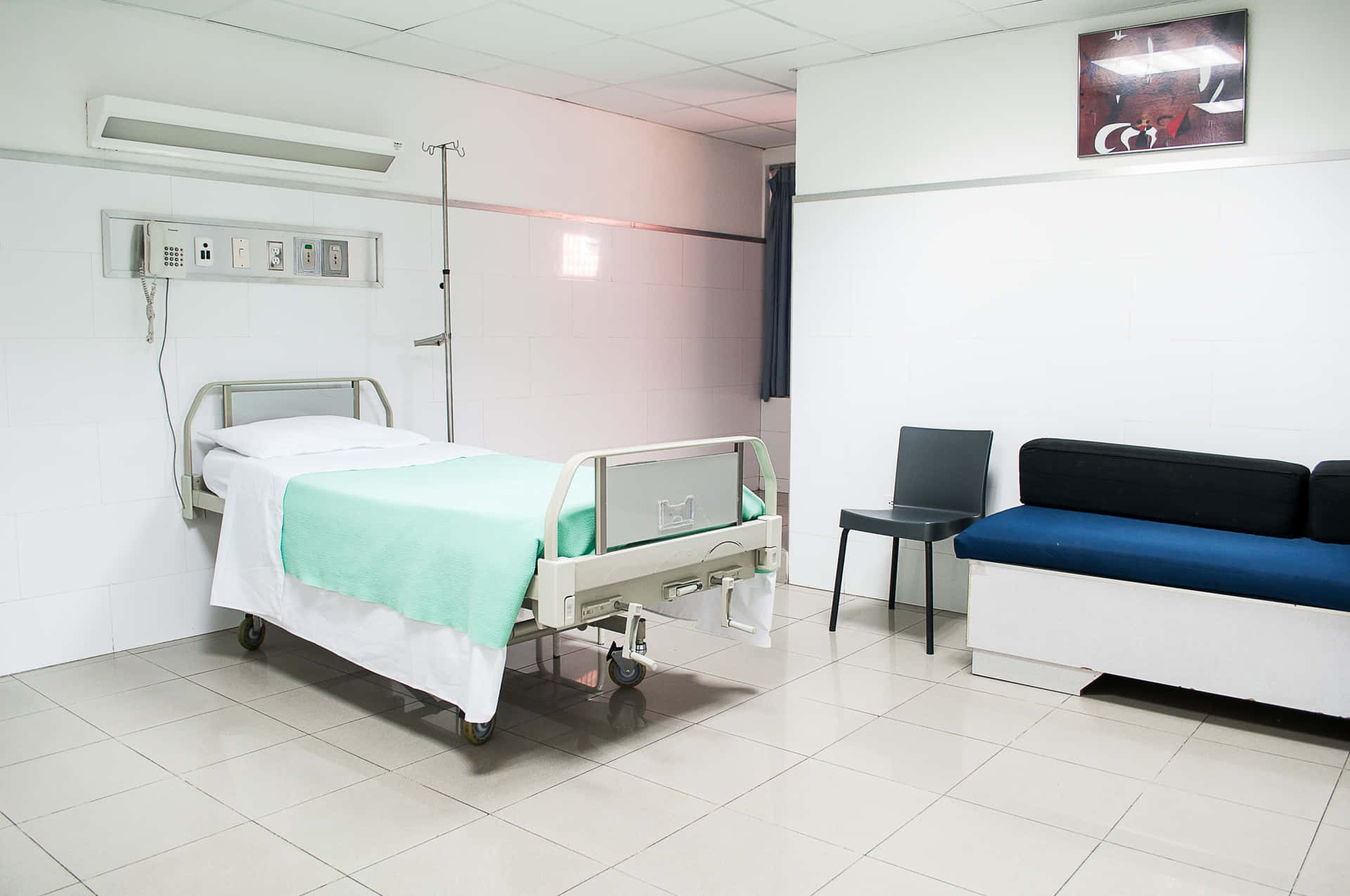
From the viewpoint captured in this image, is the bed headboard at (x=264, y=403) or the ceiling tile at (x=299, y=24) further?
the bed headboard at (x=264, y=403)

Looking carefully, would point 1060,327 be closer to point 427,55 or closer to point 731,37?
point 731,37

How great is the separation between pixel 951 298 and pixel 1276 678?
210cm

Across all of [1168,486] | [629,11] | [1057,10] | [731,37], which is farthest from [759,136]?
[1168,486]

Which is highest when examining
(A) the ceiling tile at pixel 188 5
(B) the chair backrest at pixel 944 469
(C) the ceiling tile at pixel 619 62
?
(C) the ceiling tile at pixel 619 62

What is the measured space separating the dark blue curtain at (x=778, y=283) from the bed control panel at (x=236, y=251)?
3.24m

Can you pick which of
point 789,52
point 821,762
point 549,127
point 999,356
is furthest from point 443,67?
point 821,762

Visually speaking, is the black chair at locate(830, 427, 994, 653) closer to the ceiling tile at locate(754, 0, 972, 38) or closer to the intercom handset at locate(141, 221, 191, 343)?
the ceiling tile at locate(754, 0, 972, 38)

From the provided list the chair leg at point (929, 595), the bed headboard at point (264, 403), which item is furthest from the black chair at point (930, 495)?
the bed headboard at point (264, 403)

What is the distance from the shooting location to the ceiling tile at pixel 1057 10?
13.1 feet

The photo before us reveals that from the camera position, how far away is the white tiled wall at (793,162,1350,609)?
379 centimetres

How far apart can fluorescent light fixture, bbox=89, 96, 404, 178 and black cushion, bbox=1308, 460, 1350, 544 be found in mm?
3968

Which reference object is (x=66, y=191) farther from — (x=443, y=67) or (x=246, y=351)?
(x=443, y=67)

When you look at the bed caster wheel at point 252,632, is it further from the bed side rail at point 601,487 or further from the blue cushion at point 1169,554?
the blue cushion at point 1169,554

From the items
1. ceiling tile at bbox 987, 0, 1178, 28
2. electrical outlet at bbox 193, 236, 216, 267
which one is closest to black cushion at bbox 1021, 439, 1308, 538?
ceiling tile at bbox 987, 0, 1178, 28
